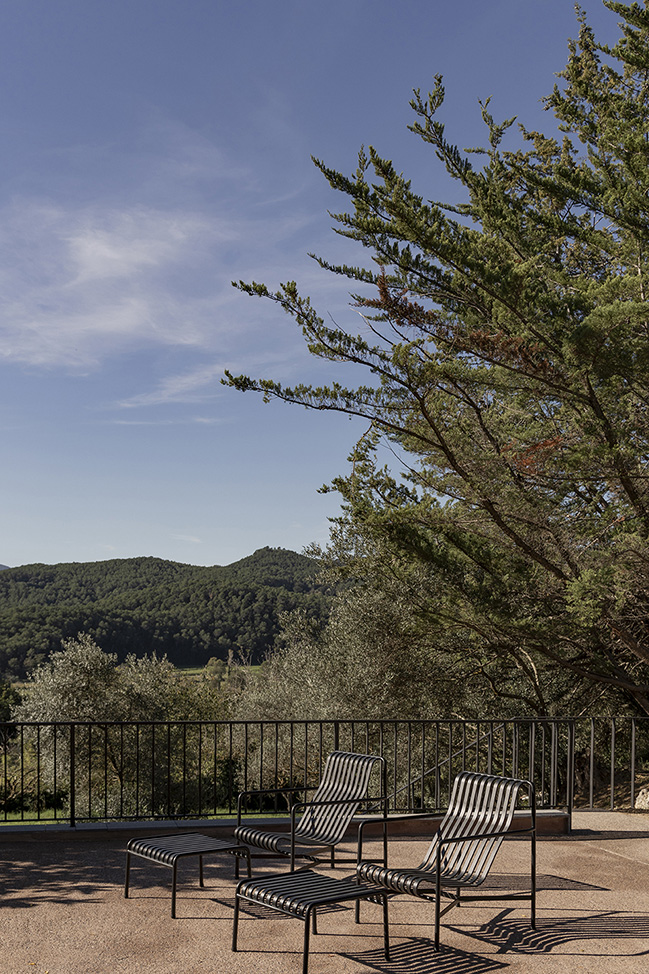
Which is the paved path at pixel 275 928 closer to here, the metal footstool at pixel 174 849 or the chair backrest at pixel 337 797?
the metal footstool at pixel 174 849

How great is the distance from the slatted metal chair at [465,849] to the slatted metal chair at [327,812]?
512 mm

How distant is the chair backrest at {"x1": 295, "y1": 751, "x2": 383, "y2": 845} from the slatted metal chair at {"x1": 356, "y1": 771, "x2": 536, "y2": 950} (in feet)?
1.64

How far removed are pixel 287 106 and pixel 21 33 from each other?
303 cm

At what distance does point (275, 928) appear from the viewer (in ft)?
14.3

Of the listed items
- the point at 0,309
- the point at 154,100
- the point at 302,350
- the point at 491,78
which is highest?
the point at 491,78

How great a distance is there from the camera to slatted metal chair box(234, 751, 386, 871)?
16.4 ft

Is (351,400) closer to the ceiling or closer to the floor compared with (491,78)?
closer to the floor

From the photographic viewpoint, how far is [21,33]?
26.4 feet

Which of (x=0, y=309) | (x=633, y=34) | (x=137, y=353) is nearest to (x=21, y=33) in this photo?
(x=0, y=309)

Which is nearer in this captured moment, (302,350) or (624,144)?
(624,144)

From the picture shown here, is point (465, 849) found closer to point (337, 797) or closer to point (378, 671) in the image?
point (337, 797)

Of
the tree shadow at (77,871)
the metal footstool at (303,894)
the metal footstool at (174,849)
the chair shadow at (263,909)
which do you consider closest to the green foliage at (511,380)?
the tree shadow at (77,871)

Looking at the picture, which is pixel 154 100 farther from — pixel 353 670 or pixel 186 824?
pixel 353 670

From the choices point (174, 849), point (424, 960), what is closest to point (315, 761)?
point (174, 849)
